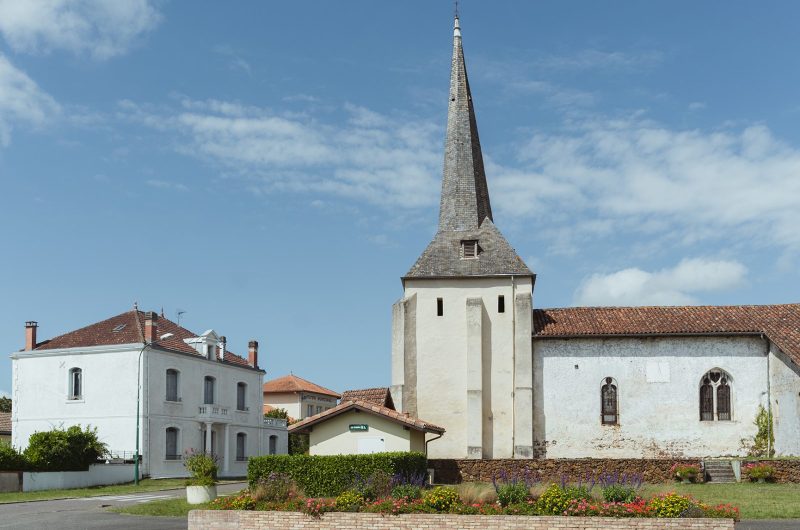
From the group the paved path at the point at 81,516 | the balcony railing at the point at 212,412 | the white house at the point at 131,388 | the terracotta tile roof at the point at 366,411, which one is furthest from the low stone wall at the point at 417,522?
the balcony railing at the point at 212,412

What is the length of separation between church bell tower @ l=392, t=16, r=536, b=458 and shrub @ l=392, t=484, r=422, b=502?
682 inches

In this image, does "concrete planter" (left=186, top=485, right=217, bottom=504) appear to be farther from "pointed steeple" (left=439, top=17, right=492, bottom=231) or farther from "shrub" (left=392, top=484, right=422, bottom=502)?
"pointed steeple" (left=439, top=17, right=492, bottom=231)

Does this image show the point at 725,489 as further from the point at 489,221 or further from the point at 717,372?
the point at 489,221

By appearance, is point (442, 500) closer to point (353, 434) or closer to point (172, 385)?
point (353, 434)

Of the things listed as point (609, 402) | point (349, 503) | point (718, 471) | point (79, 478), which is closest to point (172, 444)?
point (79, 478)

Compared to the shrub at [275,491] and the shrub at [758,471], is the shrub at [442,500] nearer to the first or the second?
the shrub at [275,491]

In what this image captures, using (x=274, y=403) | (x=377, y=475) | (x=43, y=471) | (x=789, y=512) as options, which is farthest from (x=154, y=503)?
(x=274, y=403)

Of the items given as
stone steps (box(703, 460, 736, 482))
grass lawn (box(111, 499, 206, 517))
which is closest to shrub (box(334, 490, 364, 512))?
grass lawn (box(111, 499, 206, 517))

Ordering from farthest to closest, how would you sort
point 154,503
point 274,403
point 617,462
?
point 274,403
point 617,462
point 154,503

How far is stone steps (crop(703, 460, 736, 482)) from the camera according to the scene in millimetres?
31750

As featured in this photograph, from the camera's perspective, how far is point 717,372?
3750cm

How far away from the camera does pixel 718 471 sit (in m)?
32.0

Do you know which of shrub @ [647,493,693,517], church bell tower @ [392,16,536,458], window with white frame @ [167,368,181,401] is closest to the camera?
shrub @ [647,493,693,517]

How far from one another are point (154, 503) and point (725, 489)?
18650mm
